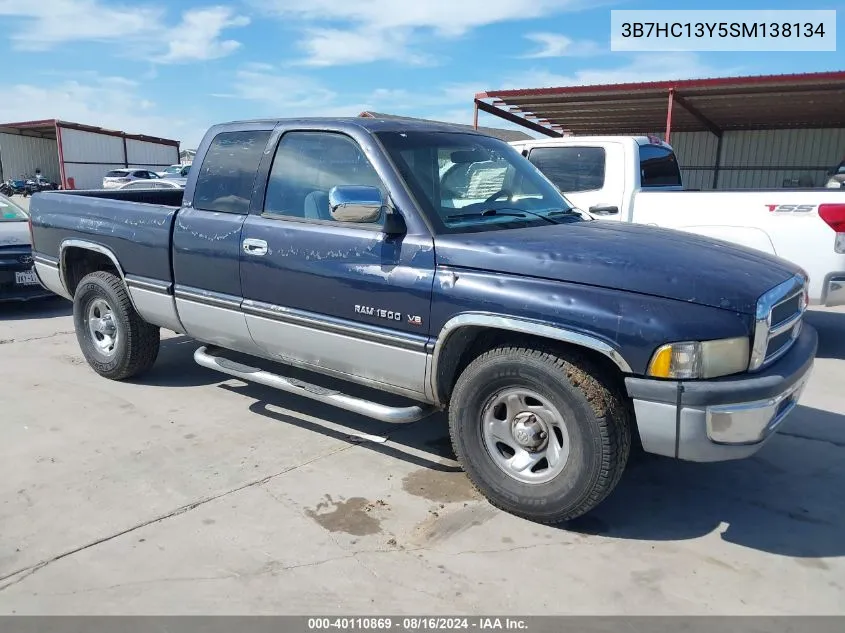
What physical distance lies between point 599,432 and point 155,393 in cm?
358

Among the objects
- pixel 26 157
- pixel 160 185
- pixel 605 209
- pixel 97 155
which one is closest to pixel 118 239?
pixel 605 209

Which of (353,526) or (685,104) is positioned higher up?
(685,104)

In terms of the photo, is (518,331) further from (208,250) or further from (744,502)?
(208,250)

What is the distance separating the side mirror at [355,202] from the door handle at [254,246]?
2.48ft

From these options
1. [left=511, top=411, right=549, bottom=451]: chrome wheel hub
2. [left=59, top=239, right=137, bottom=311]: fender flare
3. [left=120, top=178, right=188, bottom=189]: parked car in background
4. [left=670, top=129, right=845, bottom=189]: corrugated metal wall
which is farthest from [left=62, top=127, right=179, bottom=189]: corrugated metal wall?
[left=511, top=411, right=549, bottom=451]: chrome wheel hub

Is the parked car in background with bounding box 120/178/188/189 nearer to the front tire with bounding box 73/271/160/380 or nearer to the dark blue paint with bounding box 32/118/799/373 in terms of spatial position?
the dark blue paint with bounding box 32/118/799/373

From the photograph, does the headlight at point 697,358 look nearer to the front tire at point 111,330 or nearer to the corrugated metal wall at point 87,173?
the front tire at point 111,330

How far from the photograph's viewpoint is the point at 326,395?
397 cm

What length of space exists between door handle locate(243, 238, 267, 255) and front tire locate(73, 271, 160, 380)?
1.53m

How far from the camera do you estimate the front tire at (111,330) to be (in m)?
5.21

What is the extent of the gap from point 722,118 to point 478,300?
1718 cm

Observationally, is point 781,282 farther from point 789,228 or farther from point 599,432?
point 789,228

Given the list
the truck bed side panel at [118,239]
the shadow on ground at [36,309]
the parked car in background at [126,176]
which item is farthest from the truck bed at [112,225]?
the parked car in background at [126,176]
